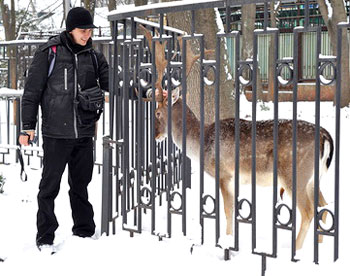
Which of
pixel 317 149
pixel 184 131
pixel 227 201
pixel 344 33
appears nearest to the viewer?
pixel 317 149

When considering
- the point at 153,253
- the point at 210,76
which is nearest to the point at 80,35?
the point at 153,253

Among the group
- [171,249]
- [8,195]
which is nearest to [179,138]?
[171,249]

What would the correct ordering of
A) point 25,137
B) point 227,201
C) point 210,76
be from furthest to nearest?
1. point 210,76
2. point 227,201
3. point 25,137

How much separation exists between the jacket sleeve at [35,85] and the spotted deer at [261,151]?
3.24 ft

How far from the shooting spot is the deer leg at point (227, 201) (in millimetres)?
5285

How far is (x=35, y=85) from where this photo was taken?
16.6 ft

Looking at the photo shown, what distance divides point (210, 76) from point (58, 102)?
4.20 m

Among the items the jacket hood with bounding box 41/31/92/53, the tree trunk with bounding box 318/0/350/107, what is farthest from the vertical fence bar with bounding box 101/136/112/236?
the tree trunk with bounding box 318/0/350/107

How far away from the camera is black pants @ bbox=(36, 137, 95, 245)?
16.9ft

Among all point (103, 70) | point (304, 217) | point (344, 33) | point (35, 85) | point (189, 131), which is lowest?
point (304, 217)

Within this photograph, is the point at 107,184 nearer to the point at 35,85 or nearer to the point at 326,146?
the point at 35,85

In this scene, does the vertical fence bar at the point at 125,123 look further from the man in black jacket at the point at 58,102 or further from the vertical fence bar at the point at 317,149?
the vertical fence bar at the point at 317,149

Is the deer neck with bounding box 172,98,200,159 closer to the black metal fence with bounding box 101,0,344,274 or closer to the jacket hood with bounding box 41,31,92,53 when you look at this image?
the black metal fence with bounding box 101,0,344,274

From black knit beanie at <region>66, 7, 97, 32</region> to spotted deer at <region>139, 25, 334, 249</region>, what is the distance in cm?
64
